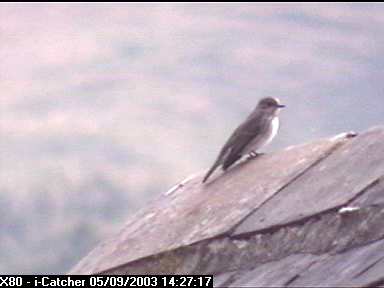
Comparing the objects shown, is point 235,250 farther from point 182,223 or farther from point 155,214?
point 155,214

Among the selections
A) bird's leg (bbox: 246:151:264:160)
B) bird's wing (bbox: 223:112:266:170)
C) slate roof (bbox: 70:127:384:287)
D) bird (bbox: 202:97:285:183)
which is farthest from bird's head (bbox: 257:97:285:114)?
slate roof (bbox: 70:127:384:287)

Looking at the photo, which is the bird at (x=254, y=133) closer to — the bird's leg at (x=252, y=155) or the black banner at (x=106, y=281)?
the bird's leg at (x=252, y=155)

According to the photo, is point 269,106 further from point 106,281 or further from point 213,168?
point 106,281

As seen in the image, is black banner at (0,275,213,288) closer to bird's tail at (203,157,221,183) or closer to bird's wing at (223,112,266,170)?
bird's tail at (203,157,221,183)

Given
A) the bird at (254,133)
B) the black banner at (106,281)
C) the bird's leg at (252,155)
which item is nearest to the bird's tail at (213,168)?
the bird at (254,133)

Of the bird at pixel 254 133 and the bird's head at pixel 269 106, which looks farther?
the bird's head at pixel 269 106

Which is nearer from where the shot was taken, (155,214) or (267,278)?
(267,278)

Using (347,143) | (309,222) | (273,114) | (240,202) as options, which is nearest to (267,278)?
(309,222)

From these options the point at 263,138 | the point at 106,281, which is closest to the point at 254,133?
the point at 263,138
